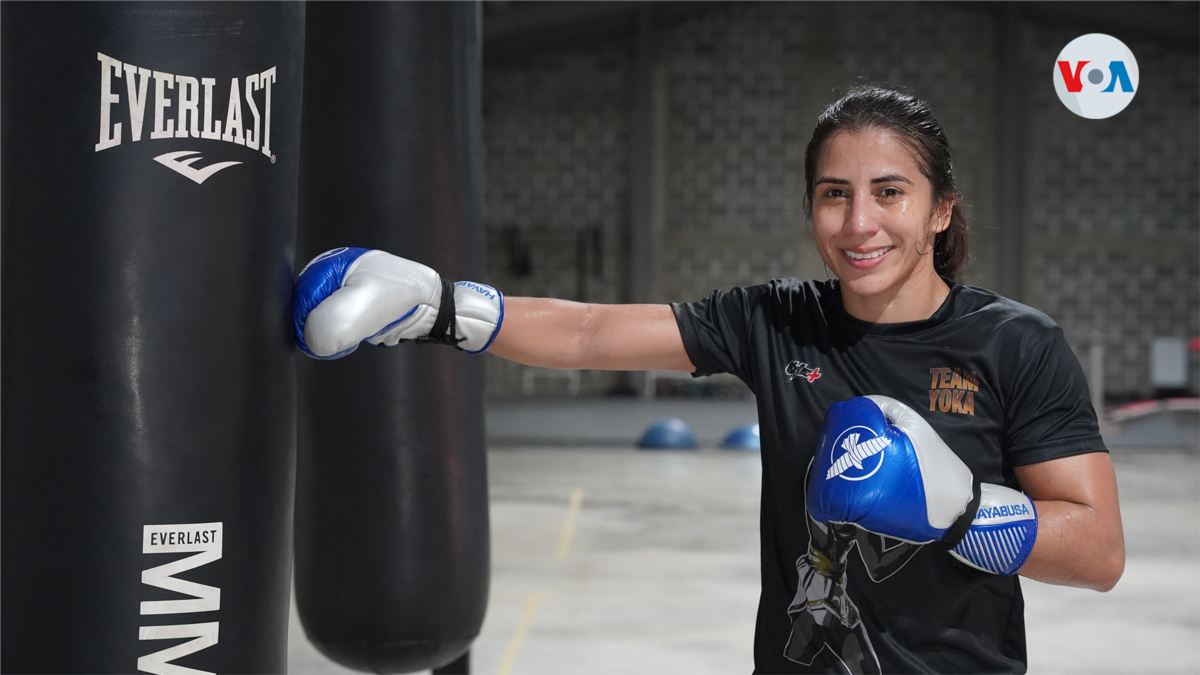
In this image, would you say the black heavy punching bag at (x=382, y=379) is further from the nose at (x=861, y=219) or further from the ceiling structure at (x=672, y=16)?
the ceiling structure at (x=672, y=16)

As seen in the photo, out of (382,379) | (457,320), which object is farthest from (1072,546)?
(382,379)

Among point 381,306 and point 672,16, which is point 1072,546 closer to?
point 381,306

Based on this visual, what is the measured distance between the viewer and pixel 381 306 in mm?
1662

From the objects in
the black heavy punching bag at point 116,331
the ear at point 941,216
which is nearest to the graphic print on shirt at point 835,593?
the ear at point 941,216

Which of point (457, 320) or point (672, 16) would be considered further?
point (672, 16)

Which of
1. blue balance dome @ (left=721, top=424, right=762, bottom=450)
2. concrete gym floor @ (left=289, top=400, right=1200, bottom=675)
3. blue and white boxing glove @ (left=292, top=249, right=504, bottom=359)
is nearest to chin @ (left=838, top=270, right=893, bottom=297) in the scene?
blue and white boxing glove @ (left=292, top=249, right=504, bottom=359)

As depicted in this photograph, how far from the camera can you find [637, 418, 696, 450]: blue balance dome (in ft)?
37.3

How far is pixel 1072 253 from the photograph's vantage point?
673 inches

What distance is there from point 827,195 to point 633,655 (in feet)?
10.5

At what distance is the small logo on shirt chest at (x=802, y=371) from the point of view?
186 centimetres

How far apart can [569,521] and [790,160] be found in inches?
449

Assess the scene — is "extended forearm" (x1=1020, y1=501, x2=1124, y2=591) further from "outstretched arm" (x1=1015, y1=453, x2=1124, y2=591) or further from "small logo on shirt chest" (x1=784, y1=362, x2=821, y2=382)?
"small logo on shirt chest" (x1=784, y1=362, x2=821, y2=382)

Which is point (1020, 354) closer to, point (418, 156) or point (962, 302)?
point (962, 302)

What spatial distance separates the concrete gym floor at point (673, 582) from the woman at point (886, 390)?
9.03ft
